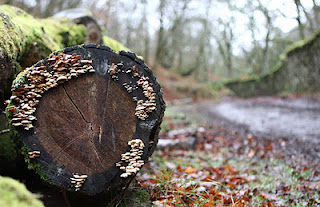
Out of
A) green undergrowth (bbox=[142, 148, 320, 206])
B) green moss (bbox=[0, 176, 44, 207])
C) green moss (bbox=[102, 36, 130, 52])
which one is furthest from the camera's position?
green moss (bbox=[102, 36, 130, 52])

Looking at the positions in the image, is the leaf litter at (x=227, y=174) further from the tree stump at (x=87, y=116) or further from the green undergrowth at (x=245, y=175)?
the tree stump at (x=87, y=116)

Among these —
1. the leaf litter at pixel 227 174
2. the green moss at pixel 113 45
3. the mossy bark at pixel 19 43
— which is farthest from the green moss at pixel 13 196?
the green moss at pixel 113 45

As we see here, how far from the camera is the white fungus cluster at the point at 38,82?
1.73 metres

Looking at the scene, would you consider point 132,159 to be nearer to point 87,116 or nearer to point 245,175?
point 87,116

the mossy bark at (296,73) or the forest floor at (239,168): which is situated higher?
the mossy bark at (296,73)

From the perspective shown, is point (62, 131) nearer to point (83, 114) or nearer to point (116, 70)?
point (83, 114)

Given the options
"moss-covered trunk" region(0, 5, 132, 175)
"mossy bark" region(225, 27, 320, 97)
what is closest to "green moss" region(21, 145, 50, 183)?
"moss-covered trunk" region(0, 5, 132, 175)

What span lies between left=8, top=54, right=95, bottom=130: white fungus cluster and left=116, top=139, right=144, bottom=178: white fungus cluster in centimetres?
75

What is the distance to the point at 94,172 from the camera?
5.76ft

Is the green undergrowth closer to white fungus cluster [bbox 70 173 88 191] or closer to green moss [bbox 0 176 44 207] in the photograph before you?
white fungus cluster [bbox 70 173 88 191]

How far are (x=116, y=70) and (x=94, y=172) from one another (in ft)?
2.93

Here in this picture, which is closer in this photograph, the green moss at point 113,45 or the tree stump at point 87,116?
the tree stump at point 87,116

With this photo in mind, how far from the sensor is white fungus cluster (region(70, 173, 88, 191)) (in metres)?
1.67

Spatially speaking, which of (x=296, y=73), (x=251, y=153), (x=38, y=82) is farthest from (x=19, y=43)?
(x=296, y=73)
